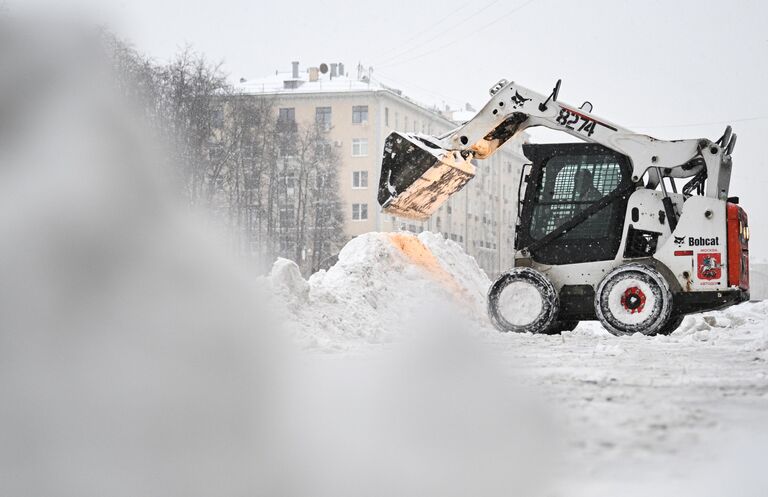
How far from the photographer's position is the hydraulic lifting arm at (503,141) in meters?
13.7

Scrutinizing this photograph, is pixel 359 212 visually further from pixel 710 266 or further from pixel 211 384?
pixel 211 384

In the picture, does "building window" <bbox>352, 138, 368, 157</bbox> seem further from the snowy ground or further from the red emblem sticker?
the red emblem sticker

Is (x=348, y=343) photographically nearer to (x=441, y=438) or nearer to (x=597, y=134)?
(x=597, y=134)

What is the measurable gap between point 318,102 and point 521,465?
75.3 meters

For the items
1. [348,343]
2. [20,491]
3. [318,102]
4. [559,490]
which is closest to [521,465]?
[559,490]

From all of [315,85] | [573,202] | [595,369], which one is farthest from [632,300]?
[315,85]

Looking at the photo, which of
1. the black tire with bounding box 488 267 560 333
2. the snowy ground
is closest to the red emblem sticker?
the snowy ground

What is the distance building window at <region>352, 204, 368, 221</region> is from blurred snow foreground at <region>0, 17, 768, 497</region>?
6538 cm

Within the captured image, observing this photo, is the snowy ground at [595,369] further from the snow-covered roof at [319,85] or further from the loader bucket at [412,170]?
the snow-covered roof at [319,85]

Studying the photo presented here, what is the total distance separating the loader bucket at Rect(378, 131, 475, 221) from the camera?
14805mm

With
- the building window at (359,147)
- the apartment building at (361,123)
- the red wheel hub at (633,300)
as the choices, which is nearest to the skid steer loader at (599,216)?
the red wheel hub at (633,300)

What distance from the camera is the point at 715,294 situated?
43.3ft

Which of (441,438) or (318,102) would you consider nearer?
(441,438)

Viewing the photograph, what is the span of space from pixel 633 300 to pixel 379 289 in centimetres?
433
